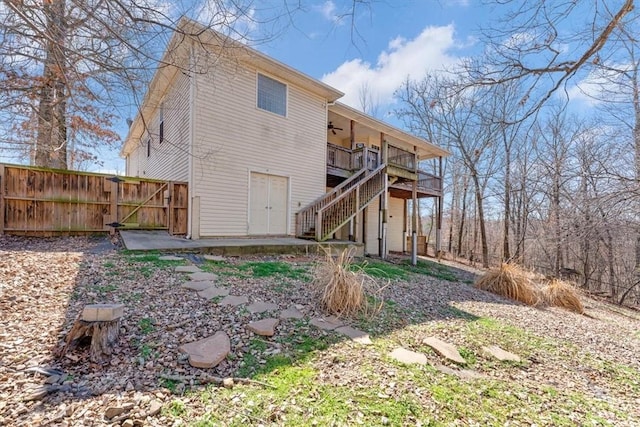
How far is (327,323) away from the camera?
3.28m

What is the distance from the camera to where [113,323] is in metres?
2.41

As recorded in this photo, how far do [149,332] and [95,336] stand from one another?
16.5 inches

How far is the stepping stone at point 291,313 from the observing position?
129 inches

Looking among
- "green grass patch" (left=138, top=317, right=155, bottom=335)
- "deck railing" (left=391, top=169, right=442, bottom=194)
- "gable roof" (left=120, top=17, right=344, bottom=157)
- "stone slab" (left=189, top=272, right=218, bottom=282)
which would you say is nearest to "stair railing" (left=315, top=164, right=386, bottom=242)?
"deck railing" (left=391, top=169, right=442, bottom=194)

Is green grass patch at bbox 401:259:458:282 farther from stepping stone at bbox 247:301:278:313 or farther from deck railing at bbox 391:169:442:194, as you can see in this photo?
stepping stone at bbox 247:301:278:313

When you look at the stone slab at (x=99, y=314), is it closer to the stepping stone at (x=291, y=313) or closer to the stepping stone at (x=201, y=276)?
the stepping stone at (x=291, y=313)

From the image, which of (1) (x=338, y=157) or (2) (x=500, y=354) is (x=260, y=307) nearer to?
(2) (x=500, y=354)

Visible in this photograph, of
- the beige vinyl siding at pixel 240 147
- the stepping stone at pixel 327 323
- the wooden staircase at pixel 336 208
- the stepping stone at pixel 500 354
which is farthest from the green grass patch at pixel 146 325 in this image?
the wooden staircase at pixel 336 208

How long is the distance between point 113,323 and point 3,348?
733mm

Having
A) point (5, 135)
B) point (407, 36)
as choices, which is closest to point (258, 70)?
point (407, 36)

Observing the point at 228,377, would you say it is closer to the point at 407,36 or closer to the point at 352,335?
the point at 352,335

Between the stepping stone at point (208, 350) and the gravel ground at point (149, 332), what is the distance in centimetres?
6

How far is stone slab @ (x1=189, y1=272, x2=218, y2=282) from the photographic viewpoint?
426cm

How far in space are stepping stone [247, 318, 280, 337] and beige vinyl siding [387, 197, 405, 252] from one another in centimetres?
1330
